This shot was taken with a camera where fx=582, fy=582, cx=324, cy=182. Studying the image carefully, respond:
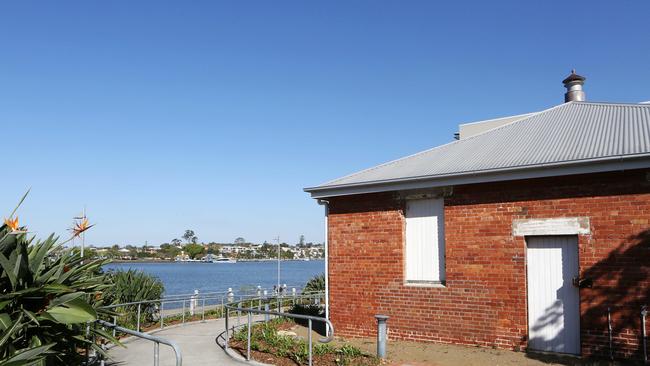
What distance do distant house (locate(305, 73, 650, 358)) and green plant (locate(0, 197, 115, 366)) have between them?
677 cm

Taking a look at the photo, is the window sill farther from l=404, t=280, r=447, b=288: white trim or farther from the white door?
the white door

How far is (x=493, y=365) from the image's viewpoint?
32.6 feet

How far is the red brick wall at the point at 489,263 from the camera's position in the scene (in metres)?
9.88

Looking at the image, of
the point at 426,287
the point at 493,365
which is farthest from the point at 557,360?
the point at 426,287

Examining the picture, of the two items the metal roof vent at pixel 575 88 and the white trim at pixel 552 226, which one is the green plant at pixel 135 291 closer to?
the white trim at pixel 552 226

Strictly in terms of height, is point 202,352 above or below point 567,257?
below

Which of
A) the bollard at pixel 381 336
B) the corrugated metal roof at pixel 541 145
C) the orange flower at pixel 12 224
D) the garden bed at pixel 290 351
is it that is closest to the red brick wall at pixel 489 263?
the corrugated metal roof at pixel 541 145

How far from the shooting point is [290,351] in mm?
10867

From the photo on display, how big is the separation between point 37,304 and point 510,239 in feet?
26.8

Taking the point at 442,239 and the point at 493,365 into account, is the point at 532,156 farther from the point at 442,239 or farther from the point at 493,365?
the point at 493,365

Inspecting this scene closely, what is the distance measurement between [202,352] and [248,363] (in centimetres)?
176

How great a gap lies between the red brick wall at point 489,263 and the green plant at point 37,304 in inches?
264

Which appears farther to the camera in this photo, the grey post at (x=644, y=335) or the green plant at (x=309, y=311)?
the green plant at (x=309, y=311)

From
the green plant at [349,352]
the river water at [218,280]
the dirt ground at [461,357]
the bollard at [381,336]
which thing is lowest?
the river water at [218,280]
